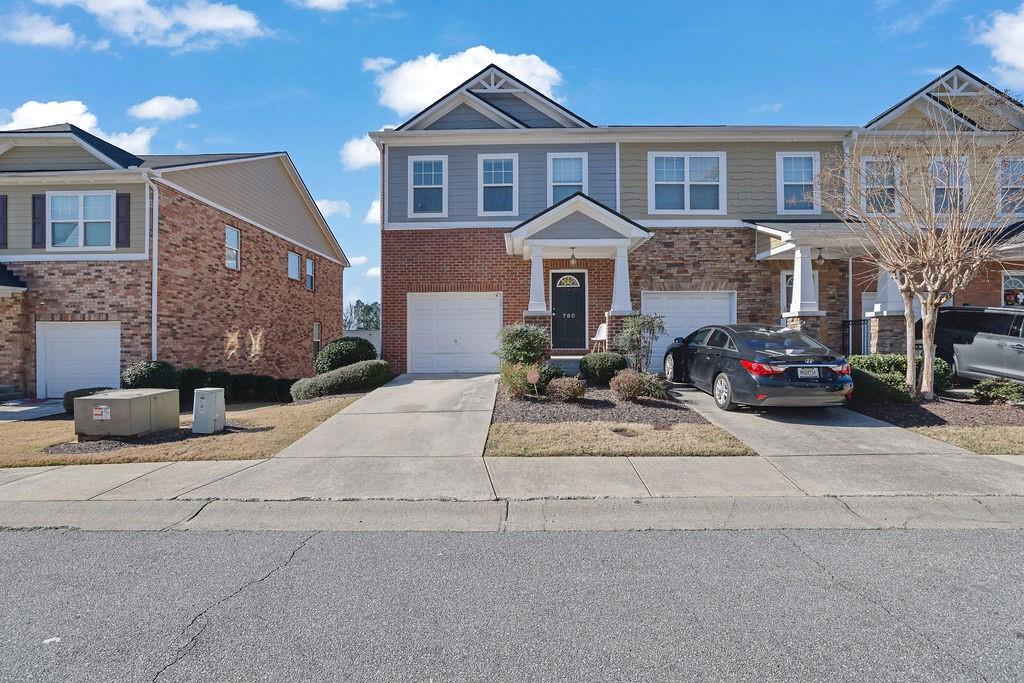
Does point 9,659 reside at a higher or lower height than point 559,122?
lower

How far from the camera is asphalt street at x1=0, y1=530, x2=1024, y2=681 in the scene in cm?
295

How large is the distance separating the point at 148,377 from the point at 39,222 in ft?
18.7

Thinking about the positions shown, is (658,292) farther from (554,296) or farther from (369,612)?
(369,612)

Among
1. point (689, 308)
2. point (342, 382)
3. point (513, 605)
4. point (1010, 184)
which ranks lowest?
point (513, 605)

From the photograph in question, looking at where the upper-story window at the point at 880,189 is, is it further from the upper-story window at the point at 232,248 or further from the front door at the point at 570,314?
the upper-story window at the point at 232,248

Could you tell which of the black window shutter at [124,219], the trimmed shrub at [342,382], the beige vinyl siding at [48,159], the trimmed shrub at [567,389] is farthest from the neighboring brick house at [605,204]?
the beige vinyl siding at [48,159]

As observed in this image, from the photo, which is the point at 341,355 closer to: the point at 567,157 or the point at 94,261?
the point at 94,261

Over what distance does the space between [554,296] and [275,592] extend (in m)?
12.5

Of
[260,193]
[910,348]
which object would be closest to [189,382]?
[260,193]

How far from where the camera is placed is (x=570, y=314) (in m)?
15.6

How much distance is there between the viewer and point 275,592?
3.83 m

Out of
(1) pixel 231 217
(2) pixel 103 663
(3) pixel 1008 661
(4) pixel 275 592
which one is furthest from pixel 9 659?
(1) pixel 231 217

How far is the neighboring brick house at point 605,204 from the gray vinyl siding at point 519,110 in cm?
125

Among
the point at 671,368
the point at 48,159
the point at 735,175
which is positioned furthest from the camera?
the point at 735,175
